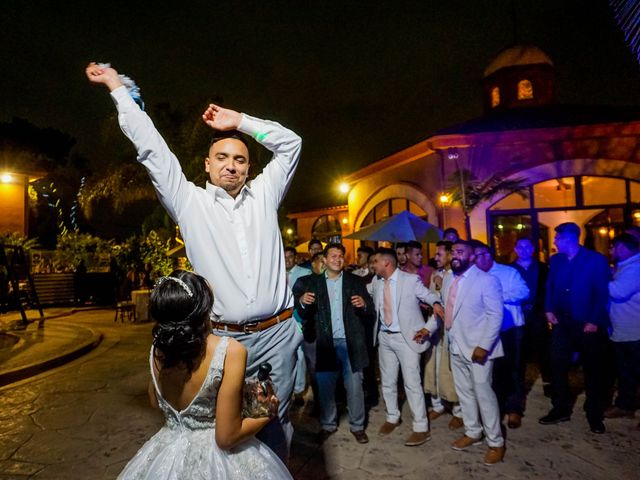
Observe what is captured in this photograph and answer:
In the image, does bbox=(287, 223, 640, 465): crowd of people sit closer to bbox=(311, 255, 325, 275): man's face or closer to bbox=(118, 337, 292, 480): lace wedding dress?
bbox=(311, 255, 325, 275): man's face

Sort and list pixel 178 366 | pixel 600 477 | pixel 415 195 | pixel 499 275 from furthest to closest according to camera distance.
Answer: pixel 415 195 < pixel 499 275 < pixel 600 477 < pixel 178 366

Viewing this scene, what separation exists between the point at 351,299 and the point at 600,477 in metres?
2.69

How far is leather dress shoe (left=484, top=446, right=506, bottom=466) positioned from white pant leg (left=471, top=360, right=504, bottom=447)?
37 millimetres

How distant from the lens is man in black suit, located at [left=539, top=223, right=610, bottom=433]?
463cm

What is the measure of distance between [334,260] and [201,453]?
10.8 feet

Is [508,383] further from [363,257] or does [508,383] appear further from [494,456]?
[363,257]

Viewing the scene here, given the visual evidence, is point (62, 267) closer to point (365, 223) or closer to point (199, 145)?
point (199, 145)

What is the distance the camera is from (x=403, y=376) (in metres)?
4.68

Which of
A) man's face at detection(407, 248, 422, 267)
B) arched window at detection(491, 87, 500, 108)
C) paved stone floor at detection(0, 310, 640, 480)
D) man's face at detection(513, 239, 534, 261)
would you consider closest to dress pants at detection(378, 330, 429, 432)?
paved stone floor at detection(0, 310, 640, 480)

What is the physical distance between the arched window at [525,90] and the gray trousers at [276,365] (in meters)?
18.7

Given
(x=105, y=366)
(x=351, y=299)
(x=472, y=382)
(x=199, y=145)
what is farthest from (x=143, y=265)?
(x=472, y=382)

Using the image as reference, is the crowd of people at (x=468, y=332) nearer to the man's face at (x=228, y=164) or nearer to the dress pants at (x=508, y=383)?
the dress pants at (x=508, y=383)

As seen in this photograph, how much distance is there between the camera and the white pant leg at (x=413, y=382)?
4.49 m

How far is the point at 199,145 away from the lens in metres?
19.2
